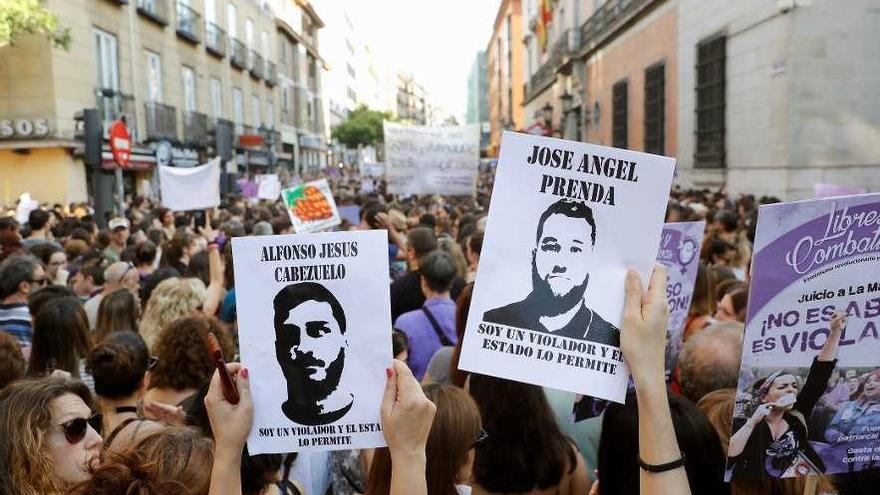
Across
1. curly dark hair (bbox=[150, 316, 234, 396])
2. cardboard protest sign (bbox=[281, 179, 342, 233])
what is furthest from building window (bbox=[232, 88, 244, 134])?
curly dark hair (bbox=[150, 316, 234, 396])

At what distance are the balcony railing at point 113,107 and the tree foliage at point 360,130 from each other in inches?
1962

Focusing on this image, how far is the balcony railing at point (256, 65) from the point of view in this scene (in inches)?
1513

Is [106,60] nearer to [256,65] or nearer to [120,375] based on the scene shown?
[256,65]

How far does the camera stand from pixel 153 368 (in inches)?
158

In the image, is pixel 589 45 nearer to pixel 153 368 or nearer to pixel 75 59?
pixel 75 59

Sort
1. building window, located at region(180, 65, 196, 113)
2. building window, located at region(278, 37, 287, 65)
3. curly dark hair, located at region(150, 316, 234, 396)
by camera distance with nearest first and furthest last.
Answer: curly dark hair, located at region(150, 316, 234, 396) → building window, located at region(180, 65, 196, 113) → building window, located at region(278, 37, 287, 65)

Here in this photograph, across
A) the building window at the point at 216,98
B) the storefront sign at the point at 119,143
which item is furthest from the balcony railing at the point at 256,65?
the storefront sign at the point at 119,143

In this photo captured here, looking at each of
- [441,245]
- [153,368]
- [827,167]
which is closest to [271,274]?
[153,368]

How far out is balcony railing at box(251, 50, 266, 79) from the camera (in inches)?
1513

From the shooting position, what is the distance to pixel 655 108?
22.6 meters

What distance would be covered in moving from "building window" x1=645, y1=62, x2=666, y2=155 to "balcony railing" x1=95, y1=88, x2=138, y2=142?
1390 centimetres

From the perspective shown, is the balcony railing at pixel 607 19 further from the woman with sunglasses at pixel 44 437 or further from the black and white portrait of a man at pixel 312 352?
the black and white portrait of a man at pixel 312 352

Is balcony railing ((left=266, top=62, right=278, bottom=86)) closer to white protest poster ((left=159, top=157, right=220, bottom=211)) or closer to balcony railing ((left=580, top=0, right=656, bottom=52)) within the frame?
balcony railing ((left=580, top=0, right=656, bottom=52))

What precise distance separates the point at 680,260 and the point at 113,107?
20.7 metres
